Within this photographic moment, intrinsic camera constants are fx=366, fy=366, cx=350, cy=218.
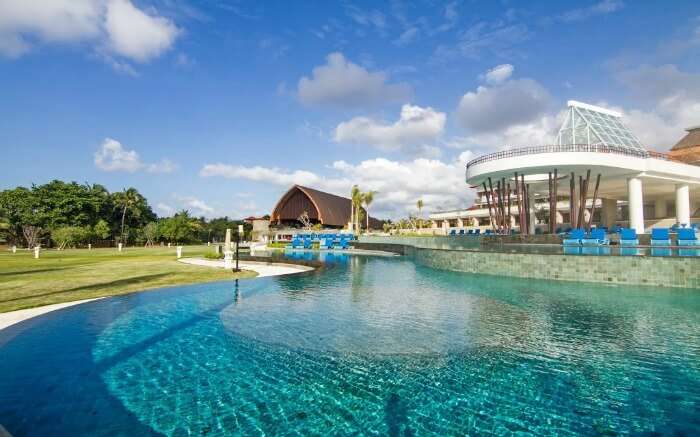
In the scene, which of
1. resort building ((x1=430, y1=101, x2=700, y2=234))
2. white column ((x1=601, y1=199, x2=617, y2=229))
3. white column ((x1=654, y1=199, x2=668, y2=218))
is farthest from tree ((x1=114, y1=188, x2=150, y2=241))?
white column ((x1=654, y1=199, x2=668, y2=218))

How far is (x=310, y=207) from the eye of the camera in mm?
65500

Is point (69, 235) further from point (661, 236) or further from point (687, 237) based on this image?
point (687, 237)

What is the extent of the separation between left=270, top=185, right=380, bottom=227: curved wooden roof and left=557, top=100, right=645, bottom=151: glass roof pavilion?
4000 centimetres

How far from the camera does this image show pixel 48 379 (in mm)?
4359

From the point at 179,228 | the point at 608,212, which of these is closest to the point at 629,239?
the point at 608,212

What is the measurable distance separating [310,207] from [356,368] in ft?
201

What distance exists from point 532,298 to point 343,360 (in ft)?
20.8

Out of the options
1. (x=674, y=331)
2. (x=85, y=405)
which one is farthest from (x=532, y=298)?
(x=85, y=405)

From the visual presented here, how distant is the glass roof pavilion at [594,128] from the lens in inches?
1072

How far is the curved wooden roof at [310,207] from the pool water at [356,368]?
54.1 metres

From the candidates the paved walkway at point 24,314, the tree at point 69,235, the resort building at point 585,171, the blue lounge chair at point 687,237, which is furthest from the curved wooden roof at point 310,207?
the paved walkway at point 24,314

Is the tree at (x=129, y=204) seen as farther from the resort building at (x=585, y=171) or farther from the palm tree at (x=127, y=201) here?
the resort building at (x=585, y=171)

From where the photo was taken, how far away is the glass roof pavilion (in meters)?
27.2

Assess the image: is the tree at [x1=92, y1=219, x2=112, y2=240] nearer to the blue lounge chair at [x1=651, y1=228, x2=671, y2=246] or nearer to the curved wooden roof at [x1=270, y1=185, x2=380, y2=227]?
the curved wooden roof at [x1=270, y1=185, x2=380, y2=227]
